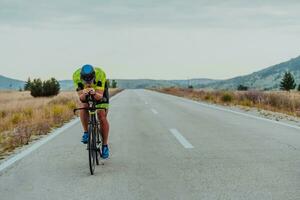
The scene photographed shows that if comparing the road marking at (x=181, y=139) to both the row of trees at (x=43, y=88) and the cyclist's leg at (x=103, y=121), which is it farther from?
the row of trees at (x=43, y=88)

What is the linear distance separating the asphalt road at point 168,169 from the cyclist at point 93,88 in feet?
2.24

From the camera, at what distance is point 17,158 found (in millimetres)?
7621

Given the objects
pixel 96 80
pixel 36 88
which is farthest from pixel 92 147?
pixel 36 88

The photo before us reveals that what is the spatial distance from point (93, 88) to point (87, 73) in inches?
11.8

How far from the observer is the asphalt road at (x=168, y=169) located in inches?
199

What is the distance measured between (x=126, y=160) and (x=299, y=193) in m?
3.17

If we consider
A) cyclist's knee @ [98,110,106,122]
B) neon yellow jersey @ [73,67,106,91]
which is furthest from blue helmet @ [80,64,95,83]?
cyclist's knee @ [98,110,106,122]

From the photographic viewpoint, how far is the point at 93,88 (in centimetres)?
637

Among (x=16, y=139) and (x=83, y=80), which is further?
(x=16, y=139)

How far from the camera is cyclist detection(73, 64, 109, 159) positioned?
245 inches

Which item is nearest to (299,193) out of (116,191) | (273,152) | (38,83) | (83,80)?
(116,191)

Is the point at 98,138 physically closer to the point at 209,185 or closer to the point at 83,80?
the point at 83,80

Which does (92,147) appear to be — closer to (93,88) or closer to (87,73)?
(93,88)

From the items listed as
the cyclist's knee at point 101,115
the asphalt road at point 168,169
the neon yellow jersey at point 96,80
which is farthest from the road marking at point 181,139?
the neon yellow jersey at point 96,80
